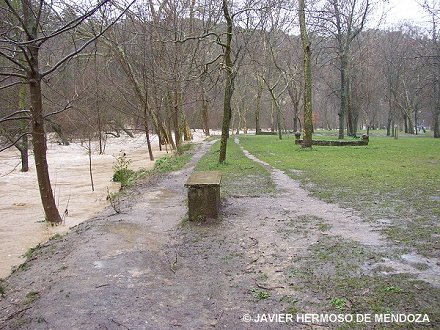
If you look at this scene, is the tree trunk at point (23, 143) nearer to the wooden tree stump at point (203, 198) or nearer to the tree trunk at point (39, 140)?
the tree trunk at point (39, 140)

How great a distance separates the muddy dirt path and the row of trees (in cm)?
265

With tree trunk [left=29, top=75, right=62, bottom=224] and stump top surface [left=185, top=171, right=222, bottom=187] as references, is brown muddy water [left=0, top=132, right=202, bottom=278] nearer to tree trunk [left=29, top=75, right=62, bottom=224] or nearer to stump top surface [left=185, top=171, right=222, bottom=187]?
tree trunk [left=29, top=75, right=62, bottom=224]

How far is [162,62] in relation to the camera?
65.0 feet

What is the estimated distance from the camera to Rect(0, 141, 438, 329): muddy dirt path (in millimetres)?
3453

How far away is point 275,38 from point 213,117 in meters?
26.6

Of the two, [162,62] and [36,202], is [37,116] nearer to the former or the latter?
[36,202]

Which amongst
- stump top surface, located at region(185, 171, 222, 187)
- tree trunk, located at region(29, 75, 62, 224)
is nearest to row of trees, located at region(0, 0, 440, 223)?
tree trunk, located at region(29, 75, 62, 224)

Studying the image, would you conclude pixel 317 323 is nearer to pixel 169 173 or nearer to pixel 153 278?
pixel 153 278

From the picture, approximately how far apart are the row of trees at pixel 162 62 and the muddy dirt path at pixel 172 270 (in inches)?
104

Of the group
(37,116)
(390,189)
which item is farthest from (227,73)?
(37,116)

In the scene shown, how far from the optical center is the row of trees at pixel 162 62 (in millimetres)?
7664

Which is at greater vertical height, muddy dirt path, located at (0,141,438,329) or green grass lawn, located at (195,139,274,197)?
green grass lawn, located at (195,139,274,197)

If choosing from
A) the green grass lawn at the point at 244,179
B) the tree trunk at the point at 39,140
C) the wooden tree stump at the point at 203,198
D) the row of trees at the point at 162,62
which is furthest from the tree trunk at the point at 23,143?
the wooden tree stump at the point at 203,198

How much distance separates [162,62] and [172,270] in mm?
16653
